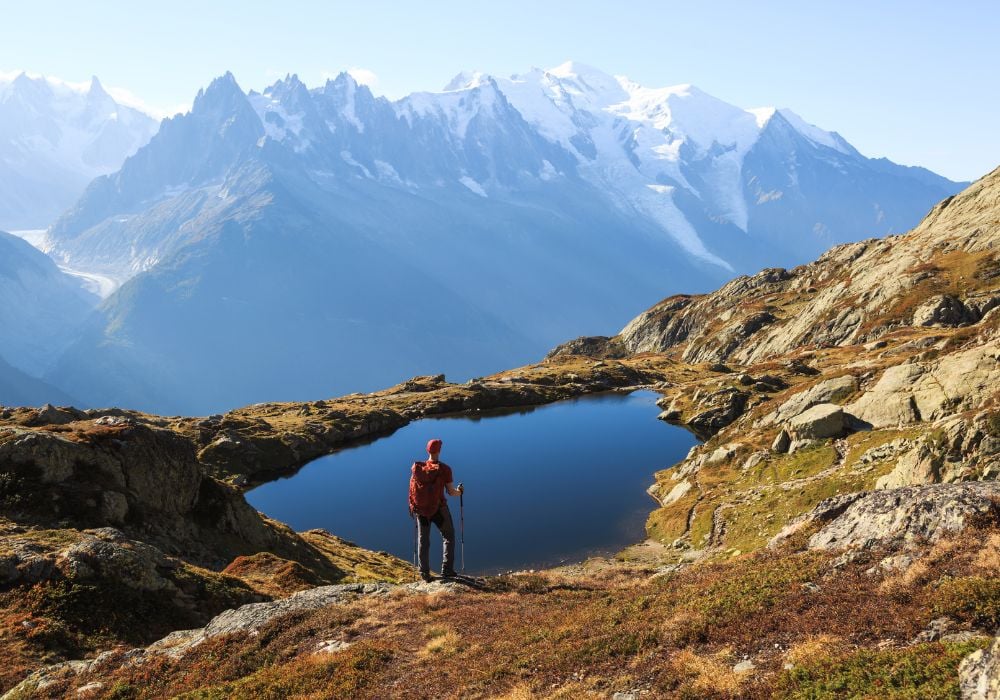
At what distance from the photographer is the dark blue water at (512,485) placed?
214ft

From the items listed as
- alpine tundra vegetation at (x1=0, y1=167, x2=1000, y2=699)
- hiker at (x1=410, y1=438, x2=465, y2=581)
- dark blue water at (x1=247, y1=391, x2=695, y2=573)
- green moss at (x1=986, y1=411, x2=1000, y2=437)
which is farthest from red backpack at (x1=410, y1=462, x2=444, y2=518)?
dark blue water at (x1=247, y1=391, x2=695, y2=573)

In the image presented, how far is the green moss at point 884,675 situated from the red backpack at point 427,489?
14.8 m

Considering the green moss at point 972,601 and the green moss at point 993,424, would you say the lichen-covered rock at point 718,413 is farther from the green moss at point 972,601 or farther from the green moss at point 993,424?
the green moss at point 972,601

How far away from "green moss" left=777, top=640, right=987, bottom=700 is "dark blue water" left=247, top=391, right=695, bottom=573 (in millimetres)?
47051

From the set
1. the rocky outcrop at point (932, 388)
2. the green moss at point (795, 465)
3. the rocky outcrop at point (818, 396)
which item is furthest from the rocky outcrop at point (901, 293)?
the green moss at point (795, 465)

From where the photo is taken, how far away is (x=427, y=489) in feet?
84.1

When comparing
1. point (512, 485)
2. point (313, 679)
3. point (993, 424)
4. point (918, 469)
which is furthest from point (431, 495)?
point (512, 485)

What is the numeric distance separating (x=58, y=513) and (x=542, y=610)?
28.1 meters

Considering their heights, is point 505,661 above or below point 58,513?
below

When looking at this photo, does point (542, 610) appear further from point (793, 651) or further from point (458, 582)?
point (793, 651)

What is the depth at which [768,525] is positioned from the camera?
48000mm

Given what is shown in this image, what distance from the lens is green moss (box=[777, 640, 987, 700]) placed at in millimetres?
11859

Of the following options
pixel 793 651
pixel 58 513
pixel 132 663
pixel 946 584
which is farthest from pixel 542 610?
pixel 58 513

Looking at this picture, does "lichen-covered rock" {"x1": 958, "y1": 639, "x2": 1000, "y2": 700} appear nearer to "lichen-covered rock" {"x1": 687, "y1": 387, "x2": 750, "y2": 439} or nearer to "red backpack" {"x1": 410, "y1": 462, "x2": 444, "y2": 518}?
"red backpack" {"x1": 410, "y1": 462, "x2": 444, "y2": 518}
